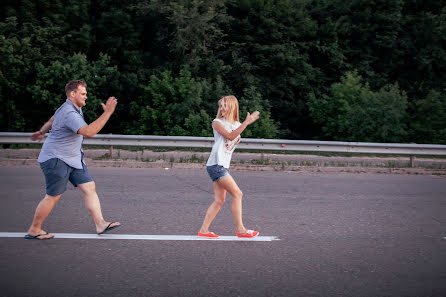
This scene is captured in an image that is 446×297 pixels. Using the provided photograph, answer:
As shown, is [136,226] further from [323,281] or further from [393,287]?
[393,287]

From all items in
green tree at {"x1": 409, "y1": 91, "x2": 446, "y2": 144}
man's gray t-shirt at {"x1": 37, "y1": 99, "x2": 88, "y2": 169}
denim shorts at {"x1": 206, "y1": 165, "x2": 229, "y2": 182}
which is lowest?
green tree at {"x1": 409, "y1": 91, "x2": 446, "y2": 144}

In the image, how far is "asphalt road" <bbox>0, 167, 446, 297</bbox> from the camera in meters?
3.89

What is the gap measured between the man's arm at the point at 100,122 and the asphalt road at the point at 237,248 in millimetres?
1208

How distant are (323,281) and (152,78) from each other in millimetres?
24316

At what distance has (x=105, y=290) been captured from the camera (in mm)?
3723

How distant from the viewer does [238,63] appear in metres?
28.7

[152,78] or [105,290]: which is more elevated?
[152,78]

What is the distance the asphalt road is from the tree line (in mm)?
16168

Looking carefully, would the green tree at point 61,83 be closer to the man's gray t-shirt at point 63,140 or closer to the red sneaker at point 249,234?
the man's gray t-shirt at point 63,140

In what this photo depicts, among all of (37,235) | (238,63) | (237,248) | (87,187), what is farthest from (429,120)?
(37,235)

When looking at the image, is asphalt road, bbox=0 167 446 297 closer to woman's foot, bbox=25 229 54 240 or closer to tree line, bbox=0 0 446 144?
woman's foot, bbox=25 229 54 240

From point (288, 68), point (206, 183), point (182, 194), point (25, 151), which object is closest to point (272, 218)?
point (182, 194)

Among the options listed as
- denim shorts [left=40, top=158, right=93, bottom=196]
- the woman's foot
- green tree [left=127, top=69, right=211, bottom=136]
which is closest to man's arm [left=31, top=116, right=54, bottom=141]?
denim shorts [left=40, top=158, right=93, bottom=196]

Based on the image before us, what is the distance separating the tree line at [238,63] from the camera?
1021 inches
